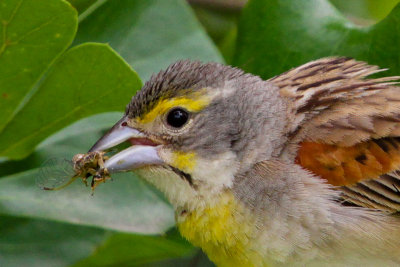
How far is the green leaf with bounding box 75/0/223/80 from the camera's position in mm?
3025

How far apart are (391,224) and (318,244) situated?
0.38 metres

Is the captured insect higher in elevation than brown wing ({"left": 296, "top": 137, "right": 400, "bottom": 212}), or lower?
lower

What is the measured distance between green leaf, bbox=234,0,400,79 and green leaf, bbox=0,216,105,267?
102cm

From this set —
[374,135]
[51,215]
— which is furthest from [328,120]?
[51,215]

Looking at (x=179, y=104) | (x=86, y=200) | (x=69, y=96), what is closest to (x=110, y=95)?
(x=69, y=96)

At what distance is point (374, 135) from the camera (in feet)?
9.53

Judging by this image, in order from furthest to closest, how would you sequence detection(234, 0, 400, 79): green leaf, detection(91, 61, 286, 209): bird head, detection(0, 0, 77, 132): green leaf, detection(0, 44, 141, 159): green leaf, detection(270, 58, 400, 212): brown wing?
detection(234, 0, 400, 79): green leaf < detection(270, 58, 400, 212): brown wing < detection(91, 61, 286, 209): bird head < detection(0, 44, 141, 159): green leaf < detection(0, 0, 77, 132): green leaf

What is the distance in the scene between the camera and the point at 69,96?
271 centimetres

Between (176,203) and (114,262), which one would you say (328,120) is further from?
(114,262)

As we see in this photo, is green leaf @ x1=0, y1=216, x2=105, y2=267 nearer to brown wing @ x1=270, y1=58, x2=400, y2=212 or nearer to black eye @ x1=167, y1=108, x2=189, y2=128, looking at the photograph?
black eye @ x1=167, y1=108, x2=189, y2=128

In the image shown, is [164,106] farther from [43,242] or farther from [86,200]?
[43,242]

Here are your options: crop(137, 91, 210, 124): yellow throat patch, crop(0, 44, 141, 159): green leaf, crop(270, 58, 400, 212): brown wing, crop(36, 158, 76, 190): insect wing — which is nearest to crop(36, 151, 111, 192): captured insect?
crop(36, 158, 76, 190): insect wing

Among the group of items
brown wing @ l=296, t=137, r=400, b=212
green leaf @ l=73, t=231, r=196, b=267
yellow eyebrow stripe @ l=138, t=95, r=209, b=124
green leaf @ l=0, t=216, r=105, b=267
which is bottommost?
green leaf @ l=0, t=216, r=105, b=267

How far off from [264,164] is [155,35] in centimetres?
72
